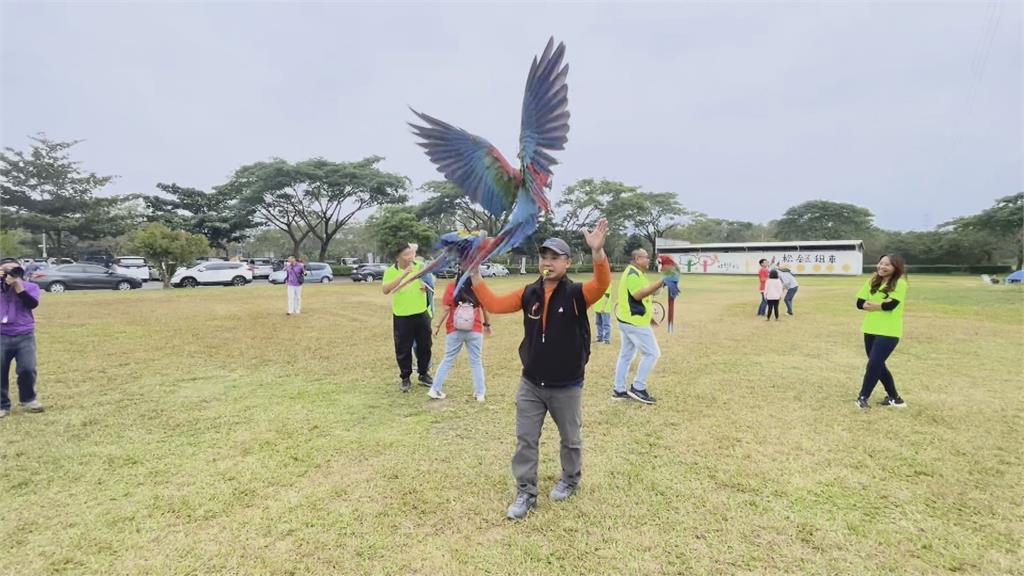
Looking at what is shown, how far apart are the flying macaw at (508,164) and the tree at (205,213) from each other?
1583 inches

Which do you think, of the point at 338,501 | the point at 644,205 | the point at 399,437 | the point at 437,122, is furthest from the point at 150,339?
the point at 644,205

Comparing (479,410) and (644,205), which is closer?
(479,410)

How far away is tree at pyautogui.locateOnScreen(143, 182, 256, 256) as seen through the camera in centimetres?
3681

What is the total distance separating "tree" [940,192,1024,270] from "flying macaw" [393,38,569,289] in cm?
5281

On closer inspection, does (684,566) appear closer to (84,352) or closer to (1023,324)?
(84,352)

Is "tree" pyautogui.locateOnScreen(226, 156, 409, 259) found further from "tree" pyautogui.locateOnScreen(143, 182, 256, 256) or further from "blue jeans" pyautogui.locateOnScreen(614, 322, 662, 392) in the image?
"blue jeans" pyautogui.locateOnScreen(614, 322, 662, 392)

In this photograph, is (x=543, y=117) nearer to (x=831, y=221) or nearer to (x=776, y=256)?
(x=776, y=256)

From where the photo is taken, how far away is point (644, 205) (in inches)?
1713

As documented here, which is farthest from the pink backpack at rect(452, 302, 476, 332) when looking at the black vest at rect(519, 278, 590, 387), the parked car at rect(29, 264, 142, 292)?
the parked car at rect(29, 264, 142, 292)

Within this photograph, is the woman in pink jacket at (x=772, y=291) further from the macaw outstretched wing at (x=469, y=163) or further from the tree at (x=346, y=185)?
the tree at (x=346, y=185)

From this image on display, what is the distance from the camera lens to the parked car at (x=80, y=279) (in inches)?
795

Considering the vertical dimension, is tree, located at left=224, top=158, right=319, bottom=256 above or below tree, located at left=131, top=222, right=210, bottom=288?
above

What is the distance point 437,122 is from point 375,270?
3066 centimetres

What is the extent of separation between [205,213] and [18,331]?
130 feet
